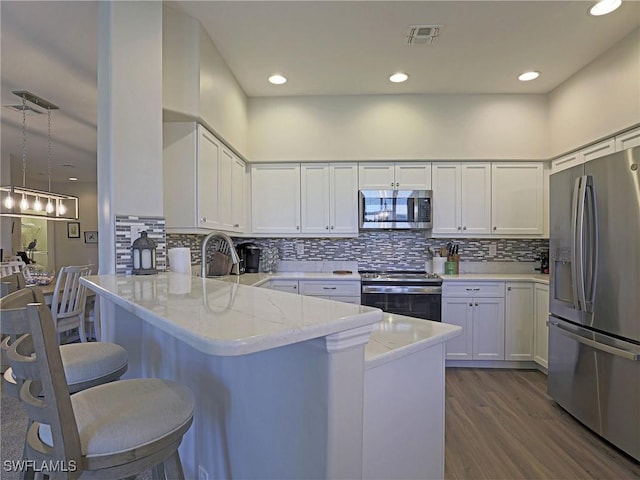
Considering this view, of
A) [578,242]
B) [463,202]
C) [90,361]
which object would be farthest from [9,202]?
[578,242]

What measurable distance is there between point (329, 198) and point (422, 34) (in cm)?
173

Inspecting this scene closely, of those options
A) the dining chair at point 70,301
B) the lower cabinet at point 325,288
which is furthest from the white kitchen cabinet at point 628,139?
the dining chair at point 70,301

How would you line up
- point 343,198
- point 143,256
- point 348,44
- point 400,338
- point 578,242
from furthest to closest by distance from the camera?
point 343,198
point 348,44
point 578,242
point 143,256
point 400,338

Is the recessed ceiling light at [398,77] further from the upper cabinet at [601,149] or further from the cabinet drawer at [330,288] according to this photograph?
the cabinet drawer at [330,288]

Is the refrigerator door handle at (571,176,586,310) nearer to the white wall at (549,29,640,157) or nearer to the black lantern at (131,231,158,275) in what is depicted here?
the white wall at (549,29,640,157)

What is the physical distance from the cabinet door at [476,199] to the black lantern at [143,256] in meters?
3.04

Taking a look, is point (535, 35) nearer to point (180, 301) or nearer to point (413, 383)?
point (413, 383)

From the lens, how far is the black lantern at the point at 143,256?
1.91 m

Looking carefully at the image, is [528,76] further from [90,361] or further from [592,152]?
[90,361]

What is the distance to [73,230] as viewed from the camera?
325 inches

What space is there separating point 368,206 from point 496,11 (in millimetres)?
1914

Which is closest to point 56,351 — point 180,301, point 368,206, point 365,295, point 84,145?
point 180,301

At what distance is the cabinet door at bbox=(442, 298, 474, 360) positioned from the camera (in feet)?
11.5

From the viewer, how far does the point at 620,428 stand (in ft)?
6.82
